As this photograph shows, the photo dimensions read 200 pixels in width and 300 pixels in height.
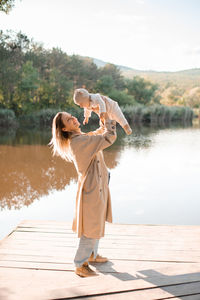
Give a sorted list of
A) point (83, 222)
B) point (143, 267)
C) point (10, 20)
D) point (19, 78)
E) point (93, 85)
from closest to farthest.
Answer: point (83, 222), point (143, 267), point (19, 78), point (10, 20), point (93, 85)

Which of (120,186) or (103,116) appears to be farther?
(120,186)

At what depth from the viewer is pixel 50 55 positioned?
88.5ft

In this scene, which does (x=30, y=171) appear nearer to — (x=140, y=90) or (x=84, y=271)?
(x=84, y=271)

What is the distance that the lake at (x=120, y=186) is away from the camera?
16.4 feet

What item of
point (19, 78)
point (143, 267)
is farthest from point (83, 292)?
point (19, 78)

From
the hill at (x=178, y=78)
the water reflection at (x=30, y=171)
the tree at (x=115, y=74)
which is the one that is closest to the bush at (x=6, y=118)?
the water reflection at (x=30, y=171)

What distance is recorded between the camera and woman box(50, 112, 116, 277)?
2298 millimetres

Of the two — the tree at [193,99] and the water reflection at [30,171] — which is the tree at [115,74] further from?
the water reflection at [30,171]

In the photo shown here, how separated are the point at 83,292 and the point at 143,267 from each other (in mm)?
788

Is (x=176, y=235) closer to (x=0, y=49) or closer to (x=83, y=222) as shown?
(x=83, y=222)

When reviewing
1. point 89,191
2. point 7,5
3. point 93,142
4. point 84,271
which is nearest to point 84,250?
point 84,271

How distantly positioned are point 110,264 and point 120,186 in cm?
412

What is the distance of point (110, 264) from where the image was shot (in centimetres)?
261

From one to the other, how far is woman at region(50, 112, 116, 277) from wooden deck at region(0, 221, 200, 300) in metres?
0.28
